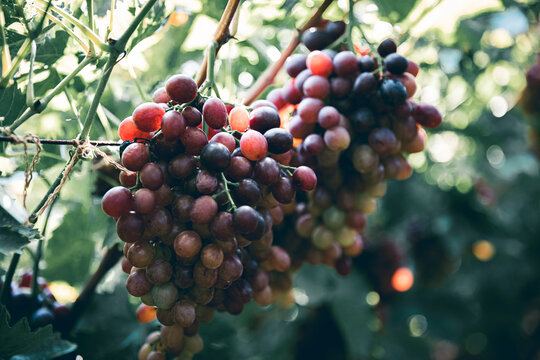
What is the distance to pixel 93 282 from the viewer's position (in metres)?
0.87

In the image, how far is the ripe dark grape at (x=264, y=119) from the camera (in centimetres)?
65

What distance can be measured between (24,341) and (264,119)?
1.69 feet

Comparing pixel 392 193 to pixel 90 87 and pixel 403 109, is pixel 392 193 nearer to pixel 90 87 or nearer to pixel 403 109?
pixel 403 109

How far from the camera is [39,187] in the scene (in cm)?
123

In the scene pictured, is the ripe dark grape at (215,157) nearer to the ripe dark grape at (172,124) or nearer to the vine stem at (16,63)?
the ripe dark grape at (172,124)

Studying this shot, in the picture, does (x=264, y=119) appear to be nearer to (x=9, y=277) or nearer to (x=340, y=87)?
(x=340, y=87)

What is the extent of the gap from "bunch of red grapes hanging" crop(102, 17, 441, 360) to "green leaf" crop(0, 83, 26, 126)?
24cm

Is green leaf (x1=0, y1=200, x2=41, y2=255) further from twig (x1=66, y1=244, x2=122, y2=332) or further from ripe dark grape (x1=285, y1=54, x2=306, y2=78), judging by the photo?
ripe dark grape (x1=285, y1=54, x2=306, y2=78)

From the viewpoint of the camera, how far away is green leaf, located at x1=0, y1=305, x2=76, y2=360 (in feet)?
2.13

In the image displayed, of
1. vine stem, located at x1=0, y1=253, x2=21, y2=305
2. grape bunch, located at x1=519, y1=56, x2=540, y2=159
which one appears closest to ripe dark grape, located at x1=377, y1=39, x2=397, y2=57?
vine stem, located at x1=0, y1=253, x2=21, y2=305

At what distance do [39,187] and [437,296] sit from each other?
154 centimetres

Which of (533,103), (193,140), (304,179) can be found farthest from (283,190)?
(533,103)

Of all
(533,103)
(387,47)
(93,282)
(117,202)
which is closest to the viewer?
(117,202)

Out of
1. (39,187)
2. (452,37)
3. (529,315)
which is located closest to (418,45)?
(452,37)
